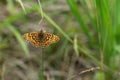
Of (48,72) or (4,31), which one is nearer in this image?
(48,72)

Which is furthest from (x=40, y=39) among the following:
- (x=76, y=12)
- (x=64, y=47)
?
(x=64, y=47)

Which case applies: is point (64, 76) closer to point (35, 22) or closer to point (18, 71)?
point (18, 71)

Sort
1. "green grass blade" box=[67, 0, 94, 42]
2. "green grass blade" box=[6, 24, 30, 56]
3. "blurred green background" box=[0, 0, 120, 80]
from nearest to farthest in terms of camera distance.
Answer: "green grass blade" box=[67, 0, 94, 42], "blurred green background" box=[0, 0, 120, 80], "green grass blade" box=[6, 24, 30, 56]

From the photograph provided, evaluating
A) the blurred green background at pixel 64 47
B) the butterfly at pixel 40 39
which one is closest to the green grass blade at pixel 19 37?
the blurred green background at pixel 64 47

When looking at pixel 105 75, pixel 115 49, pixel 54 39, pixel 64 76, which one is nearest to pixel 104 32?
pixel 115 49

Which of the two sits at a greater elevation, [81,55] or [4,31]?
[4,31]

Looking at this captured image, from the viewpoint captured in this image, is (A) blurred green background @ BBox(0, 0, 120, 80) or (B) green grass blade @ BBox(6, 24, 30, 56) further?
(B) green grass blade @ BBox(6, 24, 30, 56)

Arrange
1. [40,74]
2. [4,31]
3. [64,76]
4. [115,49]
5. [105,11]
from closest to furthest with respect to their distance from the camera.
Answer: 1. [40,74]
2. [105,11]
3. [115,49]
4. [64,76]
5. [4,31]

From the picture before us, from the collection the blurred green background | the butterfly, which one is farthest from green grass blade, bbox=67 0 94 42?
the butterfly

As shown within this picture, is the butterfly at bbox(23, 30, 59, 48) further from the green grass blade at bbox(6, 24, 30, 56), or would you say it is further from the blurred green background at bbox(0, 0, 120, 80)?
the green grass blade at bbox(6, 24, 30, 56)
